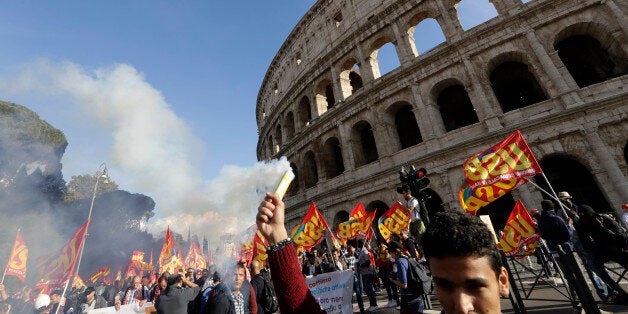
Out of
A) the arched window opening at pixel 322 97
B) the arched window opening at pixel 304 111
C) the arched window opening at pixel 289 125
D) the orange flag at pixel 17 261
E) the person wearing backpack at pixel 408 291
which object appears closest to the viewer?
the person wearing backpack at pixel 408 291

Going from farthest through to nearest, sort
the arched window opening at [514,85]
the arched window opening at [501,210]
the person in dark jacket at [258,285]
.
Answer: the arched window opening at [514,85], the arched window opening at [501,210], the person in dark jacket at [258,285]

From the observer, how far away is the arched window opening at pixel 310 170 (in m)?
21.1

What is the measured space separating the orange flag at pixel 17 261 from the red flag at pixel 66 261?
107 inches

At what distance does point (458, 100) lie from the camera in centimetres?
1623

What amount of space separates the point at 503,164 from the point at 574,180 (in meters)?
8.83

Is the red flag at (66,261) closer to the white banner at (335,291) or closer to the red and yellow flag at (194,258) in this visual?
the white banner at (335,291)

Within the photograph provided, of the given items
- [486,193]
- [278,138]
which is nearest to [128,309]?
[486,193]

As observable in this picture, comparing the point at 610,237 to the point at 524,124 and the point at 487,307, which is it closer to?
the point at 487,307

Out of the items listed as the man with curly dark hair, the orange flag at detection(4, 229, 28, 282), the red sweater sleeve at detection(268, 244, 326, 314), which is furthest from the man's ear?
the orange flag at detection(4, 229, 28, 282)

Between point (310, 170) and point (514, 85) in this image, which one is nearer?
point (514, 85)

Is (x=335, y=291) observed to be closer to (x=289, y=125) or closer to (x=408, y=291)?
(x=408, y=291)

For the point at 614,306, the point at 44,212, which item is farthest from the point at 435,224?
the point at 44,212

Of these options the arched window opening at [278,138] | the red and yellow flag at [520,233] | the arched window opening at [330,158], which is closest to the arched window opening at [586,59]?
the red and yellow flag at [520,233]

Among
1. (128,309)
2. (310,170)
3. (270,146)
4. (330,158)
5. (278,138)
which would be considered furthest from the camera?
(270,146)
